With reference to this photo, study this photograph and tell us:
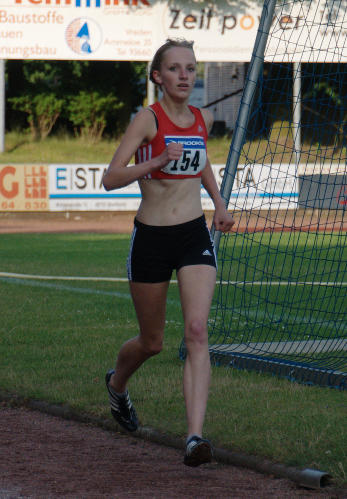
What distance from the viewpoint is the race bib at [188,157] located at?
533 centimetres

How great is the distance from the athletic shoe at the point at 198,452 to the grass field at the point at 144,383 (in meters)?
0.46

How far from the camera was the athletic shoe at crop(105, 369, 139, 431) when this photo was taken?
5.83m

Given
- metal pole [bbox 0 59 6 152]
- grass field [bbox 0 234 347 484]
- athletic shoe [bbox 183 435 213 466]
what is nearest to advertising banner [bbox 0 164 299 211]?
metal pole [bbox 0 59 6 152]

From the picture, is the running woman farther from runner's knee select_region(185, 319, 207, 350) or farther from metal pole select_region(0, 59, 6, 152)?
metal pole select_region(0, 59, 6, 152)

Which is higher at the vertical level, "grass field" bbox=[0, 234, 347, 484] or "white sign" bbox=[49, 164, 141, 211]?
"grass field" bbox=[0, 234, 347, 484]

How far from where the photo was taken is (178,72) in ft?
17.7

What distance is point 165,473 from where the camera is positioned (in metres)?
5.04

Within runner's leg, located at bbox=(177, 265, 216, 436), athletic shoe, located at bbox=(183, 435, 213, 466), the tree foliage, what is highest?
runner's leg, located at bbox=(177, 265, 216, 436)

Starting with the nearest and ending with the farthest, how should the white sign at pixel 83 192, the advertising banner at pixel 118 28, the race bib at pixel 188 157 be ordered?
1. the race bib at pixel 188 157
2. the white sign at pixel 83 192
3. the advertising banner at pixel 118 28

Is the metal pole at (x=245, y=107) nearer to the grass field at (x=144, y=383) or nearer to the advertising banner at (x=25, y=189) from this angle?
the grass field at (x=144, y=383)

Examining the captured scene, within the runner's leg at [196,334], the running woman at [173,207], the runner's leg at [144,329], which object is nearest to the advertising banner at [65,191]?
the runner's leg at [144,329]

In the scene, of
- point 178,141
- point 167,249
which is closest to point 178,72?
point 178,141

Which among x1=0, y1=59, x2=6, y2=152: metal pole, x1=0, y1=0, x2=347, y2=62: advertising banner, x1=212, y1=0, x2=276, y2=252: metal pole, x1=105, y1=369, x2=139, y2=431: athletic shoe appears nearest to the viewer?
x1=105, y1=369, x2=139, y2=431: athletic shoe

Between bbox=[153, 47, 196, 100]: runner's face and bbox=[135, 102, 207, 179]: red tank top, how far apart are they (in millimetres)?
126
